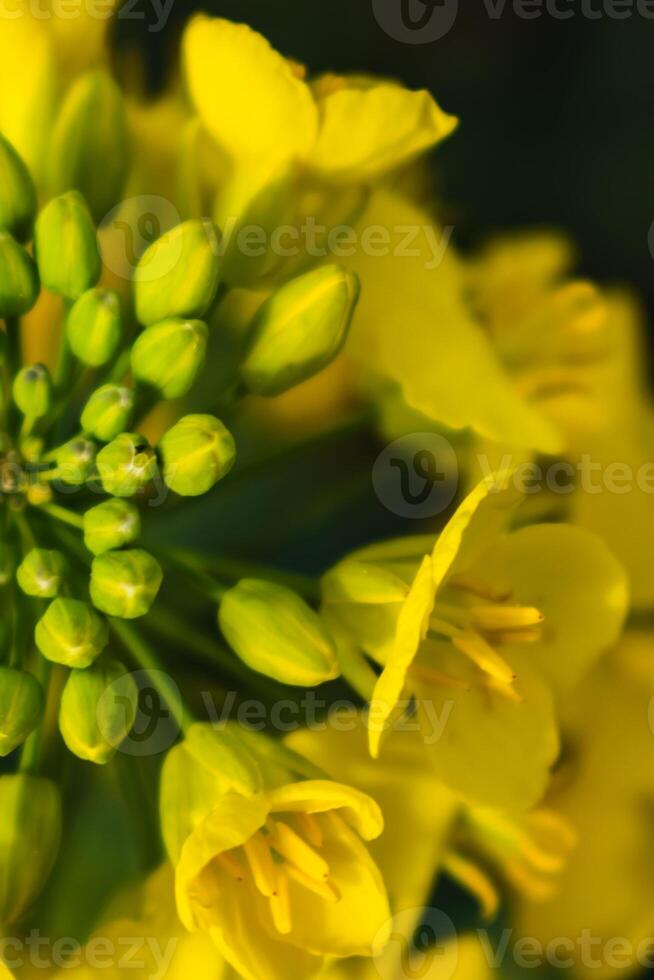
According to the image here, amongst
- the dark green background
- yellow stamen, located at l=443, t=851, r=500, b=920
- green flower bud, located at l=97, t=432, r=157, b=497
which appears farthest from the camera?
the dark green background

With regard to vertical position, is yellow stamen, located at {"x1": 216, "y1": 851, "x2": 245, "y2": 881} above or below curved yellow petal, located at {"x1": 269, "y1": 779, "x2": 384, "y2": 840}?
below

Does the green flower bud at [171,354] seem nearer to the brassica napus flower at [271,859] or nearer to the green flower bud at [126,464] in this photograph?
the green flower bud at [126,464]

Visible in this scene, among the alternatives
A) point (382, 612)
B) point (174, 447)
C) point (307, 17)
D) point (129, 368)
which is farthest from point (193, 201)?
point (307, 17)

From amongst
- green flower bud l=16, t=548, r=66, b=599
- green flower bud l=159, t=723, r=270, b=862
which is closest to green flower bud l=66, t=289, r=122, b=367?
green flower bud l=16, t=548, r=66, b=599

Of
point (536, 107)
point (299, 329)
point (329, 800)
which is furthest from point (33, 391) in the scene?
point (536, 107)

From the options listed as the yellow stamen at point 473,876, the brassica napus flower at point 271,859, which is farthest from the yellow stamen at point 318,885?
the yellow stamen at point 473,876

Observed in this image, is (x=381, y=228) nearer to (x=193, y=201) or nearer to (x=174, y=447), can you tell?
(x=193, y=201)

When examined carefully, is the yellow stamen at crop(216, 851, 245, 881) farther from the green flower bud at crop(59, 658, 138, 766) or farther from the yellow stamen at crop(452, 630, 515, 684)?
the yellow stamen at crop(452, 630, 515, 684)
